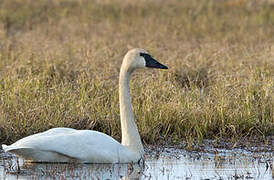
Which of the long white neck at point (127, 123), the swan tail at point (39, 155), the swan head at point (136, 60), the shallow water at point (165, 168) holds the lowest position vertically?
the shallow water at point (165, 168)

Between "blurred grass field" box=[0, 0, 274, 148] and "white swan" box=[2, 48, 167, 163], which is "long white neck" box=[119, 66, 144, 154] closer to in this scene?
"white swan" box=[2, 48, 167, 163]

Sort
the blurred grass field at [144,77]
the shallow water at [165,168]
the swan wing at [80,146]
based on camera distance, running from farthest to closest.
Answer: the blurred grass field at [144,77]
the swan wing at [80,146]
the shallow water at [165,168]

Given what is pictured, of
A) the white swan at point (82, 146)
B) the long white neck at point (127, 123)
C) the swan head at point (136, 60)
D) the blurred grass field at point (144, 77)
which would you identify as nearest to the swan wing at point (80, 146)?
the white swan at point (82, 146)

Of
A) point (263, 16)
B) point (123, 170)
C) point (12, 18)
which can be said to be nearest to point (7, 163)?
point (123, 170)

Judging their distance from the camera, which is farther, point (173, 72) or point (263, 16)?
point (263, 16)

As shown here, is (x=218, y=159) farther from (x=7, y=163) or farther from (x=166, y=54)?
(x=166, y=54)

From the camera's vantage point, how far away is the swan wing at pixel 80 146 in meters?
6.27

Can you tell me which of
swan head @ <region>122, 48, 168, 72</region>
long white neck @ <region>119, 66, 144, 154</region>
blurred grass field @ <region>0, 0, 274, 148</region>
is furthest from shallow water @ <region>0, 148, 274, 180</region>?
swan head @ <region>122, 48, 168, 72</region>

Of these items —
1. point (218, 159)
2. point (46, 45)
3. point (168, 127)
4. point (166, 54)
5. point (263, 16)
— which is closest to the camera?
point (218, 159)

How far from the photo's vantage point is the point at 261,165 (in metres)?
6.62

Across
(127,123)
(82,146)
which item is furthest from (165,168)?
(82,146)

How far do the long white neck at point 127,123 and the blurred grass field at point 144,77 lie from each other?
823 millimetres

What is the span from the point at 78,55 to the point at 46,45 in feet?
1.87

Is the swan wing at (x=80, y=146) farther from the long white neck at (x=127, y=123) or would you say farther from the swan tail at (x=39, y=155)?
the long white neck at (x=127, y=123)
